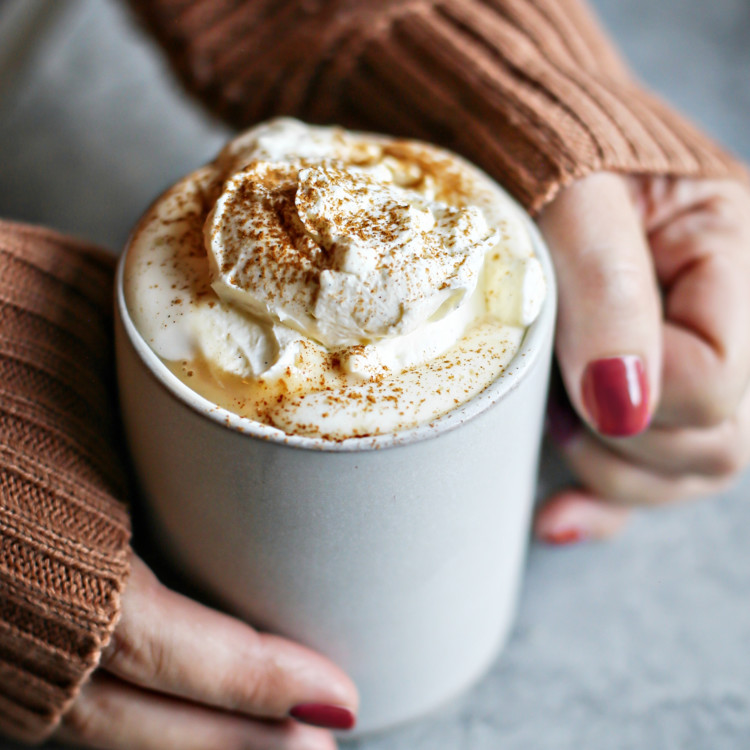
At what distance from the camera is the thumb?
0.52m

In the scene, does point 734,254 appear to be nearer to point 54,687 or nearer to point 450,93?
→ point 450,93

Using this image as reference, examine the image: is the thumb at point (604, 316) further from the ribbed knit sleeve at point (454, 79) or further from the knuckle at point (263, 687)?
the knuckle at point (263, 687)

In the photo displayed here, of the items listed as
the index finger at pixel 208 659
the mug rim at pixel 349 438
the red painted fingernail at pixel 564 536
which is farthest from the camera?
the red painted fingernail at pixel 564 536

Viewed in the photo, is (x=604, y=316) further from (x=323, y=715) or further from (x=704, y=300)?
(x=323, y=715)

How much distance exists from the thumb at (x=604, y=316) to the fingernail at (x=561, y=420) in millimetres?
116

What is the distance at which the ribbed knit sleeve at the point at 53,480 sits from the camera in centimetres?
46

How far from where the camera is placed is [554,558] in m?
0.75

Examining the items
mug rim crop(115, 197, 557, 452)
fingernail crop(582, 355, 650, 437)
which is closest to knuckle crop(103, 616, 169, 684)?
mug rim crop(115, 197, 557, 452)

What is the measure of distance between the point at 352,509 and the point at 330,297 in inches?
4.3

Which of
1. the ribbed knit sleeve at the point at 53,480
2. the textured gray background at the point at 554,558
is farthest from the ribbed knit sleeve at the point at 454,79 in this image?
the ribbed knit sleeve at the point at 53,480

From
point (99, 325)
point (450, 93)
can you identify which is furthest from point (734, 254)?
point (99, 325)

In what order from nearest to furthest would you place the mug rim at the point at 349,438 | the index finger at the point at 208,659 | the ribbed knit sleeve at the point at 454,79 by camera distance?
1. the mug rim at the point at 349,438
2. the index finger at the point at 208,659
3. the ribbed knit sleeve at the point at 454,79

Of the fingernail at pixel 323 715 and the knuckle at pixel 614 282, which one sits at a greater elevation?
the knuckle at pixel 614 282

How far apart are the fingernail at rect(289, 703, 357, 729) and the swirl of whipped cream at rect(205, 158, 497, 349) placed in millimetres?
253
